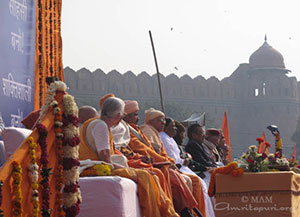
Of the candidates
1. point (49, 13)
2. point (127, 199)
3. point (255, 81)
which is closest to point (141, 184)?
point (127, 199)

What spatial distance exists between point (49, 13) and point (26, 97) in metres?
1.02

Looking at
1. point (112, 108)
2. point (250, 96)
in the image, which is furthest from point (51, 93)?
point (250, 96)

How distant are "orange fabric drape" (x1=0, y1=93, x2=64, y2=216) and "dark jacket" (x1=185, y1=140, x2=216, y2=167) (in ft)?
14.1

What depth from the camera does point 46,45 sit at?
6.45m

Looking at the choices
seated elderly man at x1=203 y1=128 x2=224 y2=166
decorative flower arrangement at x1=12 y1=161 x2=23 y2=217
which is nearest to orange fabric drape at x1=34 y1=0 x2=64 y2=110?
seated elderly man at x1=203 y1=128 x2=224 y2=166

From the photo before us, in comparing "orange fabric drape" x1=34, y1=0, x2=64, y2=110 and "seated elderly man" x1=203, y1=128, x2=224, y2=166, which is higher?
"orange fabric drape" x1=34, y1=0, x2=64, y2=110

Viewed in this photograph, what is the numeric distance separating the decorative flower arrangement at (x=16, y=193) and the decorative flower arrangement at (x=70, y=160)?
0.41 m

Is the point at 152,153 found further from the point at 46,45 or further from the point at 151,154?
the point at 46,45

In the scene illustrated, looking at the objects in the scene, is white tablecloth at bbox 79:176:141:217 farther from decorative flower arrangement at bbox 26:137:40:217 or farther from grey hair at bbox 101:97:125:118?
decorative flower arrangement at bbox 26:137:40:217

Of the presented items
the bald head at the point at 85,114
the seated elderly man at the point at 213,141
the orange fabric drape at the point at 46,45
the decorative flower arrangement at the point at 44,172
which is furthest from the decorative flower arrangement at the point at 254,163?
the decorative flower arrangement at the point at 44,172

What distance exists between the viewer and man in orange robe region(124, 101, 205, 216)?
5.73 meters

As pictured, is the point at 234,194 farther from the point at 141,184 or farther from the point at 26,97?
the point at 26,97

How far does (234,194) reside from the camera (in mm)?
5930

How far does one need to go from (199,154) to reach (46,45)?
2.30m
